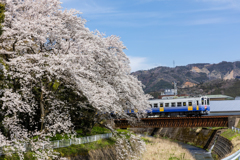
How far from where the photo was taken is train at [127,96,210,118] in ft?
121

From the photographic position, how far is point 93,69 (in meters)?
17.3

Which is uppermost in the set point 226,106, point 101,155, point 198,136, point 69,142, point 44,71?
point 44,71

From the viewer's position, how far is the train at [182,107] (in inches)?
1457

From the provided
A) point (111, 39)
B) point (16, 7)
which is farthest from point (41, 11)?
point (111, 39)

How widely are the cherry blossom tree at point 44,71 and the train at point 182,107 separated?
19607 mm

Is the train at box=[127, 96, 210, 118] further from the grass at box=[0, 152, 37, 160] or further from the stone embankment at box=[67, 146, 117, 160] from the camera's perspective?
the grass at box=[0, 152, 37, 160]

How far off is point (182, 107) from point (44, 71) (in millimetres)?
28026

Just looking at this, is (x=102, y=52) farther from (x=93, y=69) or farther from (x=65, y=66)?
(x=65, y=66)

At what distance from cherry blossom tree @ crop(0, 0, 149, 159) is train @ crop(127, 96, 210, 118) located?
19.6m

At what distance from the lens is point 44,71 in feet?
45.0

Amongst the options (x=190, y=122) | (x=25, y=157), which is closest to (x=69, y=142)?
(x=25, y=157)

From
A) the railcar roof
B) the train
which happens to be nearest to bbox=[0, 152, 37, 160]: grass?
the train

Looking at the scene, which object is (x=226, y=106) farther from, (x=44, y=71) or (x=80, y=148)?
(x=44, y=71)

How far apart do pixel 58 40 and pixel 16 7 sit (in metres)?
2.91
